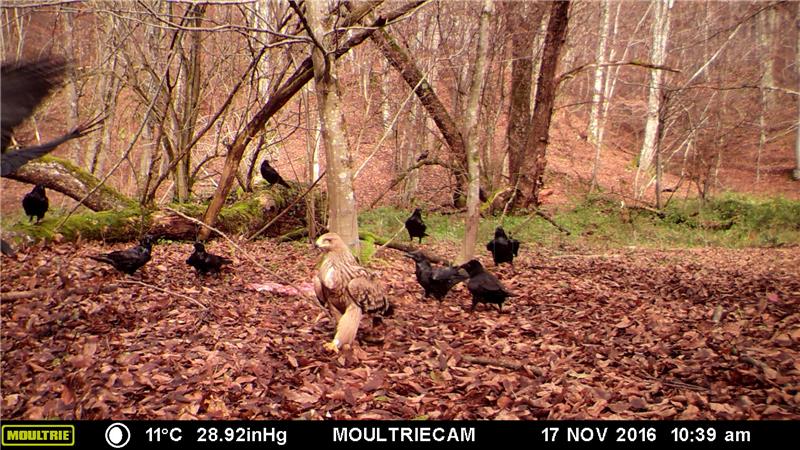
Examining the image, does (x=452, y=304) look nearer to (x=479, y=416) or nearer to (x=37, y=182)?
(x=479, y=416)

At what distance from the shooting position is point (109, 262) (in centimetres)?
653

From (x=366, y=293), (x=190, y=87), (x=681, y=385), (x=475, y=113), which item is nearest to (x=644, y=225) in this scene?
(x=475, y=113)

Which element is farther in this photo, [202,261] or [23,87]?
[202,261]

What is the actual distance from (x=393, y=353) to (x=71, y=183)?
865 centimetres

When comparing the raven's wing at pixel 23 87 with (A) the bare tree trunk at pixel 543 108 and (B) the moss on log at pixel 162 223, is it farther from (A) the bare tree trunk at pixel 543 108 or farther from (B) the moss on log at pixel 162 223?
(A) the bare tree trunk at pixel 543 108

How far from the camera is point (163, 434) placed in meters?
3.63

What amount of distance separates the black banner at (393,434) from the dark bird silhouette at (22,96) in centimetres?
196

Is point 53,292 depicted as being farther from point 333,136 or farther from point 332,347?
point 333,136

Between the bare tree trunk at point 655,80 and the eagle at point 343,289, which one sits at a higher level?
the bare tree trunk at point 655,80

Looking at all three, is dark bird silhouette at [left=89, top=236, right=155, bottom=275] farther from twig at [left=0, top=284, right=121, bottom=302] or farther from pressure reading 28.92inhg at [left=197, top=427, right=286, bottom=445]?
pressure reading 28.92inhg at [left=197, top=427, right=286, bottom=445]

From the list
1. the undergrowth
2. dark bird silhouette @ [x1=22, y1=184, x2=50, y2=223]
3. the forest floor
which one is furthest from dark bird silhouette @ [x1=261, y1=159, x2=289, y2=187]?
the forest floor

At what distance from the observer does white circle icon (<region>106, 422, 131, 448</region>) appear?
358cm

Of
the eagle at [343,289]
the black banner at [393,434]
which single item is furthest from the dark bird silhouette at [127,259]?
the black banner at [393,434]

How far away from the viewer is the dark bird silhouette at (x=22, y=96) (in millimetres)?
4168
